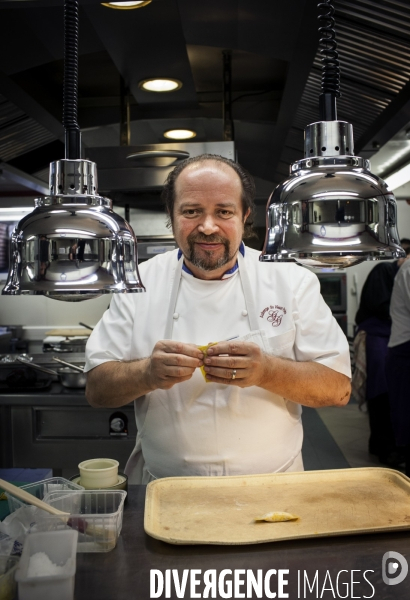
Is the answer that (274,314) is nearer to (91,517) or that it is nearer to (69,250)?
(91,517)

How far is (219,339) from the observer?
2264 millimetres

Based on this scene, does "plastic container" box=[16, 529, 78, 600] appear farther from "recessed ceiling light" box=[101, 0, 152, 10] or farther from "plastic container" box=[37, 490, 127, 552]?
"recessed ceiling light" box=[101, 0, 152, 10]

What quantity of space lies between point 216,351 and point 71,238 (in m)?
0.77

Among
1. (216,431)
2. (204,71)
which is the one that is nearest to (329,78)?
(216,431)

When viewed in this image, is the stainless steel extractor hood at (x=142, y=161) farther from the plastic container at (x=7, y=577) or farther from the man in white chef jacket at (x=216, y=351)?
the plastic container at (x=7, y=577)

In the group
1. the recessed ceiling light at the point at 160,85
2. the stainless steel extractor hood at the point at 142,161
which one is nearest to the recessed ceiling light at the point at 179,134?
the stainless steel extractor hood at the point at 142,161

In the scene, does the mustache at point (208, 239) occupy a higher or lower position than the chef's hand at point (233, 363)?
higher

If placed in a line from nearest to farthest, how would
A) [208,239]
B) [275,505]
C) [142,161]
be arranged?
1. [275,505]
2. [208,239]
3. [142,161]

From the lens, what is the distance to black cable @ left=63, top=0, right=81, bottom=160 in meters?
1.27

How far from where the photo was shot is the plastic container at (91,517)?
1.45m

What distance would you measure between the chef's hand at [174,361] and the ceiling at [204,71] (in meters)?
1.15

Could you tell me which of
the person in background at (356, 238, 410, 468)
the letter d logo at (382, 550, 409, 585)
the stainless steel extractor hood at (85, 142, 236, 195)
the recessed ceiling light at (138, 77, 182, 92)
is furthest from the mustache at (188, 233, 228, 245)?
the person in background at (356, 238, 410, 468)

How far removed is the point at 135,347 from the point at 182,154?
237cm

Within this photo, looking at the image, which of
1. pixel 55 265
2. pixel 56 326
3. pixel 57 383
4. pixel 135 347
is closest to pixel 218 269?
pixel 135 347
